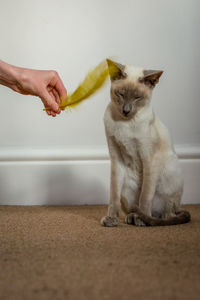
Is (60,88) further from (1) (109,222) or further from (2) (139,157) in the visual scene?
(1) (109,222)

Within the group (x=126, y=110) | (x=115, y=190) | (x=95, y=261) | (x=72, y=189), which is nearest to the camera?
(x=95, y=261)

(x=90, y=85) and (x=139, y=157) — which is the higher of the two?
(x=90, y=85)

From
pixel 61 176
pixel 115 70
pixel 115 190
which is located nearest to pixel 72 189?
pixel 61 176

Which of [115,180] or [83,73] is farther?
[83,73]

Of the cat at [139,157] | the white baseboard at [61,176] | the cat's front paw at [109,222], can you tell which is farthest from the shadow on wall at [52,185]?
the cat's front paw at [109,222]

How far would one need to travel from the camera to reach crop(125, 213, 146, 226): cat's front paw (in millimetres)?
1383

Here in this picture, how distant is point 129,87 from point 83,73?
60cm

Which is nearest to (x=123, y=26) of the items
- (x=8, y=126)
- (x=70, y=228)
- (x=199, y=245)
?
(x=8, y=126)

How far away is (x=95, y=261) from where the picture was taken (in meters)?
→ 0.94

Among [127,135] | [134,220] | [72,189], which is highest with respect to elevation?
[127,135]

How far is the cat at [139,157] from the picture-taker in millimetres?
1406

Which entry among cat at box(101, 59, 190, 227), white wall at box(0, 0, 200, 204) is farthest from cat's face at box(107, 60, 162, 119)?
white wall at box(0, 0, 200, 204)

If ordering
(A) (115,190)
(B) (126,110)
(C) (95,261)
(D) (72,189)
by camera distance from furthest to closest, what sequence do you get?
(D) (72,189) < (A) (115,190) < (B) (126,110) < (C) (95,261)

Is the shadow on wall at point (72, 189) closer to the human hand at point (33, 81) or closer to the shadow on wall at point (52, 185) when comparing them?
the shadow on wall at point (52, 185)
